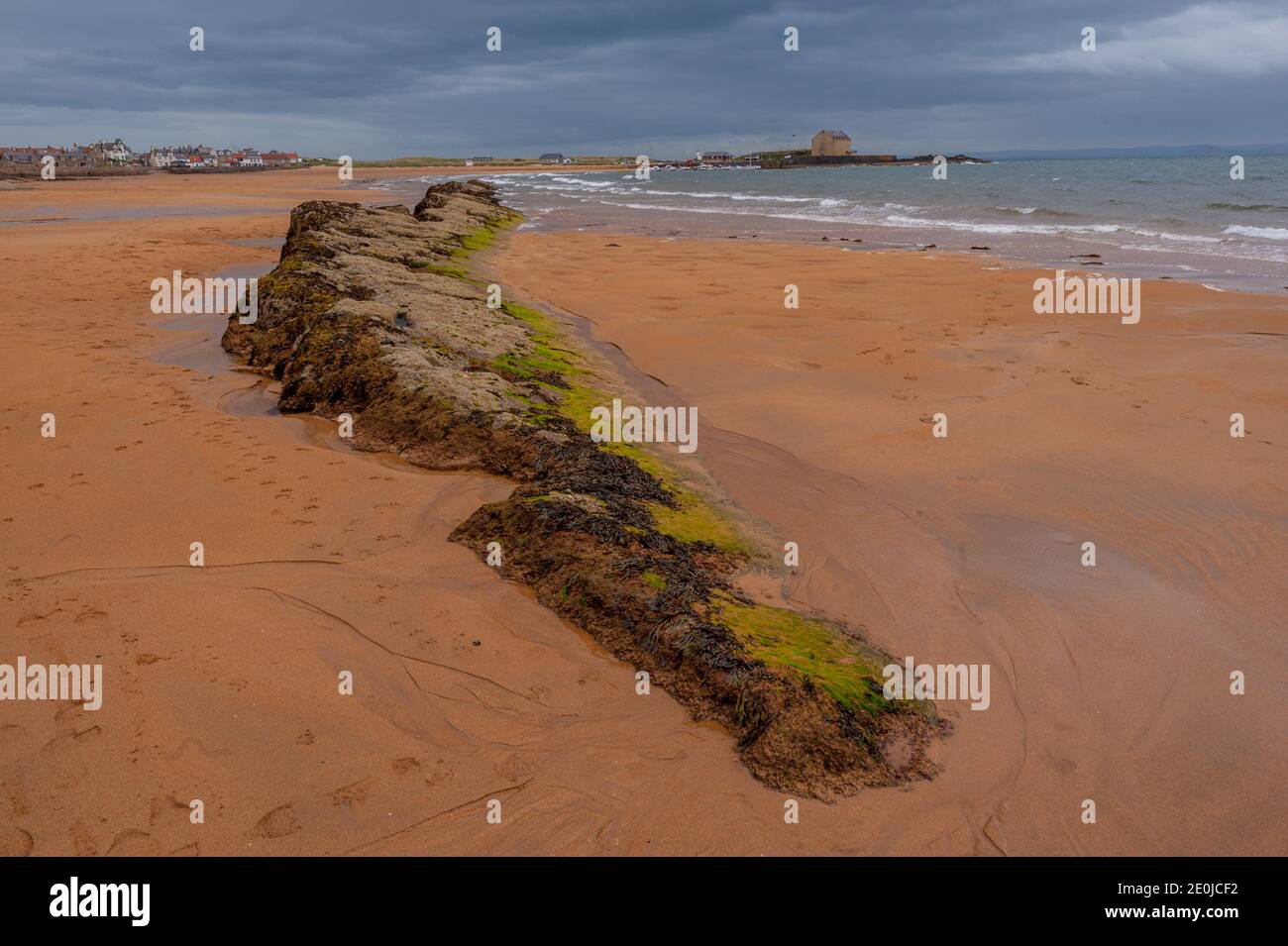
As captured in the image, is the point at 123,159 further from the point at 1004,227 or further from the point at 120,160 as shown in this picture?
the point at 1004,227

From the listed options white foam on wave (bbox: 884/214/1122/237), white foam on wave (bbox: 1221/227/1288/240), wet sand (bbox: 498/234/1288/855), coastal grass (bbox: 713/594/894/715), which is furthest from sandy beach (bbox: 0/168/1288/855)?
white foam on wave (bbox: 884/214/1122/237)

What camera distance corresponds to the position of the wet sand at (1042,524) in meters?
3.94

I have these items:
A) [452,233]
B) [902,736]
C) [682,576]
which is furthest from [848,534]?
[452,233]

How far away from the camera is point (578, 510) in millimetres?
5609

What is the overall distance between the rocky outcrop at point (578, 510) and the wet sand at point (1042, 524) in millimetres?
407

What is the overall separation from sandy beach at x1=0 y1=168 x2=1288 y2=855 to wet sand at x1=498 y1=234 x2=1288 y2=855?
0.08 ft

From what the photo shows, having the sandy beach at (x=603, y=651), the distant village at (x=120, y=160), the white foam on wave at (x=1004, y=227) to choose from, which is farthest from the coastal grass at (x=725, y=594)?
the distant village at (x=120, y=160)

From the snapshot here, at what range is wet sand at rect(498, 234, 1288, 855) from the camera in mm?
3939

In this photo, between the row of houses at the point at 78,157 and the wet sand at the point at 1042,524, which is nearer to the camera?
the wet sand at the point at 1042,524

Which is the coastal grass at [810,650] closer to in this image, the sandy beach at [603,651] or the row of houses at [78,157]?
the sandy beach at [603,651]

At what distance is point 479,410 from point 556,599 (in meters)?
2.98

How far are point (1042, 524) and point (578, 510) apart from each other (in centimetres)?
371

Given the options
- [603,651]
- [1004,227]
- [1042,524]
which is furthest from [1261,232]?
[603,651]

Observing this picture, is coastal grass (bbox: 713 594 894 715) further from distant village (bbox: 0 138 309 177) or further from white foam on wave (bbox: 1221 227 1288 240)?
distant village (bbox: 0 138 309 177)
